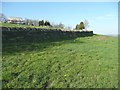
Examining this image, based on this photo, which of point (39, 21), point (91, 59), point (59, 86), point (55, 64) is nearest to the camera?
point (59, 86)

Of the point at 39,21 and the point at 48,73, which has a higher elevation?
the point at 39,21

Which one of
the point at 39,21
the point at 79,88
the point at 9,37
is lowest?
the point at 79,88

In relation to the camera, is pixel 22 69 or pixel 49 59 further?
pixel 49 59

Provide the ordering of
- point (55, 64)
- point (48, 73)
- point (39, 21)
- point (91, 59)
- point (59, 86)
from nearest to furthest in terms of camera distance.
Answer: point (59, 86)
point (48, 73)
point (55, 64)
point (91, 59)
point (39, 21)

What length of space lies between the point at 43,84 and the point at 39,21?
5832cm

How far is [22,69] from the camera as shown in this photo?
12.3 m

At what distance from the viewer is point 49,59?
14953 mm

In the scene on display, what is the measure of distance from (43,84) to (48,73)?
140cm

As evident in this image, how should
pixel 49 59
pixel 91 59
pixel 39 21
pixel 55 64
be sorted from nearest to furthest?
1. pixel 55 64
2. pixel 49 59
3. pixel 91 59
4. pixel 39 21

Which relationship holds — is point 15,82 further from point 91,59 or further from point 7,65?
point 91,59

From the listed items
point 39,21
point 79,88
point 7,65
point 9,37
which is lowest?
point 79,88

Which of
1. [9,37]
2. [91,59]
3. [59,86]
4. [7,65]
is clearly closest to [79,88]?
[59,86]

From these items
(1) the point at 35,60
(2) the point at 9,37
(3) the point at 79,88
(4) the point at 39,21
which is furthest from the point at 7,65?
(4) the point at 39,21

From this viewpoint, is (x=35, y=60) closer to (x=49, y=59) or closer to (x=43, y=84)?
(x=49, y=59)
